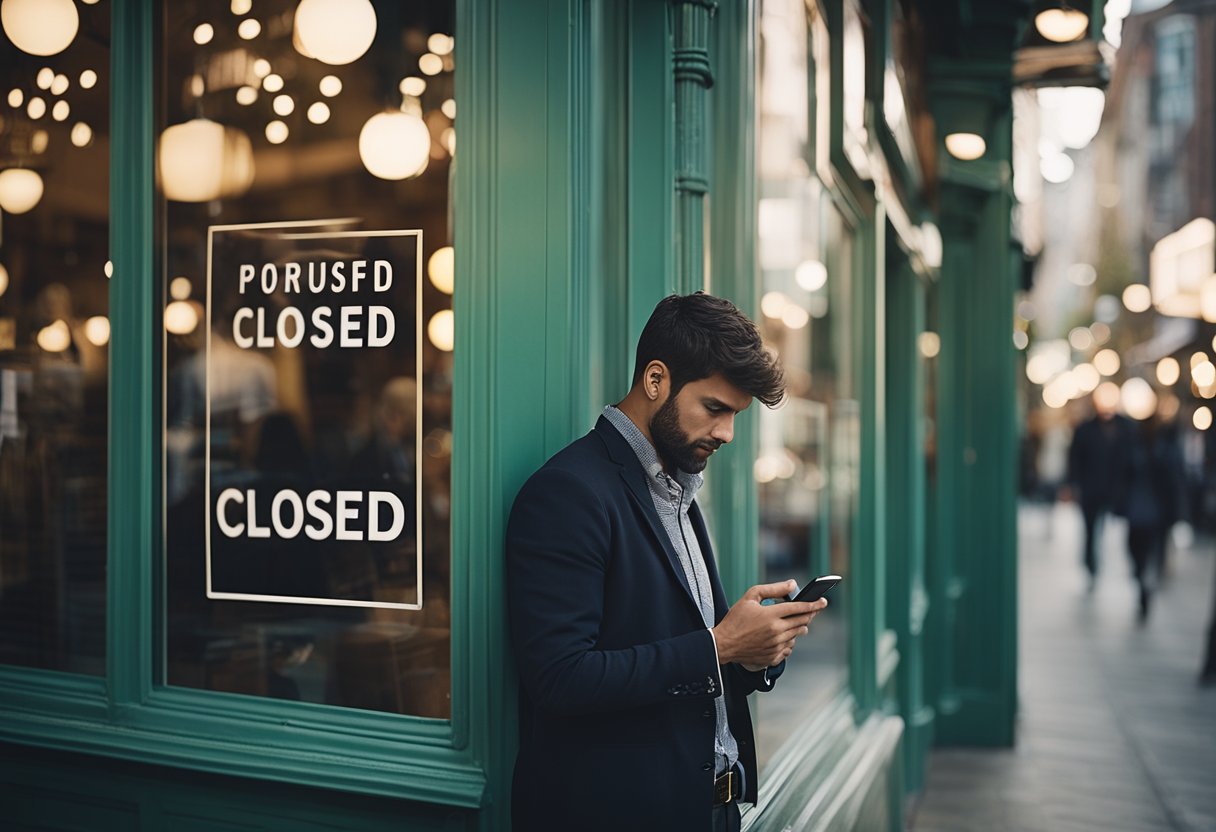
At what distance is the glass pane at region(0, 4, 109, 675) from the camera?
11.6ft

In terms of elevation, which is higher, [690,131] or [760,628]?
[690,131]

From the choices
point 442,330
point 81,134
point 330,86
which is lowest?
point 442,330

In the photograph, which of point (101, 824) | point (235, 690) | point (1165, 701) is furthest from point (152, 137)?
point (1165, 701)

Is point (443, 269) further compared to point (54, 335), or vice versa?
point (54, 335)

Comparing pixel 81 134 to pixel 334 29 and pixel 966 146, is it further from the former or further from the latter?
pixel 966 146

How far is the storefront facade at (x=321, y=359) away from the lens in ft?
9.34

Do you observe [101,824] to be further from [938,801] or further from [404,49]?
[938,801]

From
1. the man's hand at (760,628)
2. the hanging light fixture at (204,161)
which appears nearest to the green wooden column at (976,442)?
the hanging light fixture at (204,161)

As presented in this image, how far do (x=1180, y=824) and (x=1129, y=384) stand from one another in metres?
20.8

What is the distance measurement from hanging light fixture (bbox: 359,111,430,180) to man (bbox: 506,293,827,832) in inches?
42.6

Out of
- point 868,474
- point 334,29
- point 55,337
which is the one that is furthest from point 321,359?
point 868,474

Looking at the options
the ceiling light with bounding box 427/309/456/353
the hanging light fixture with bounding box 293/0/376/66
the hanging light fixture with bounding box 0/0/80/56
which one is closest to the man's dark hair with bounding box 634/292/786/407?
the ceiling light with bounding box 427/309/456/353

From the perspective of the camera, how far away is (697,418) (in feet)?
8.16

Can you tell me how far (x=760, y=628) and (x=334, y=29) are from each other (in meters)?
2.17
